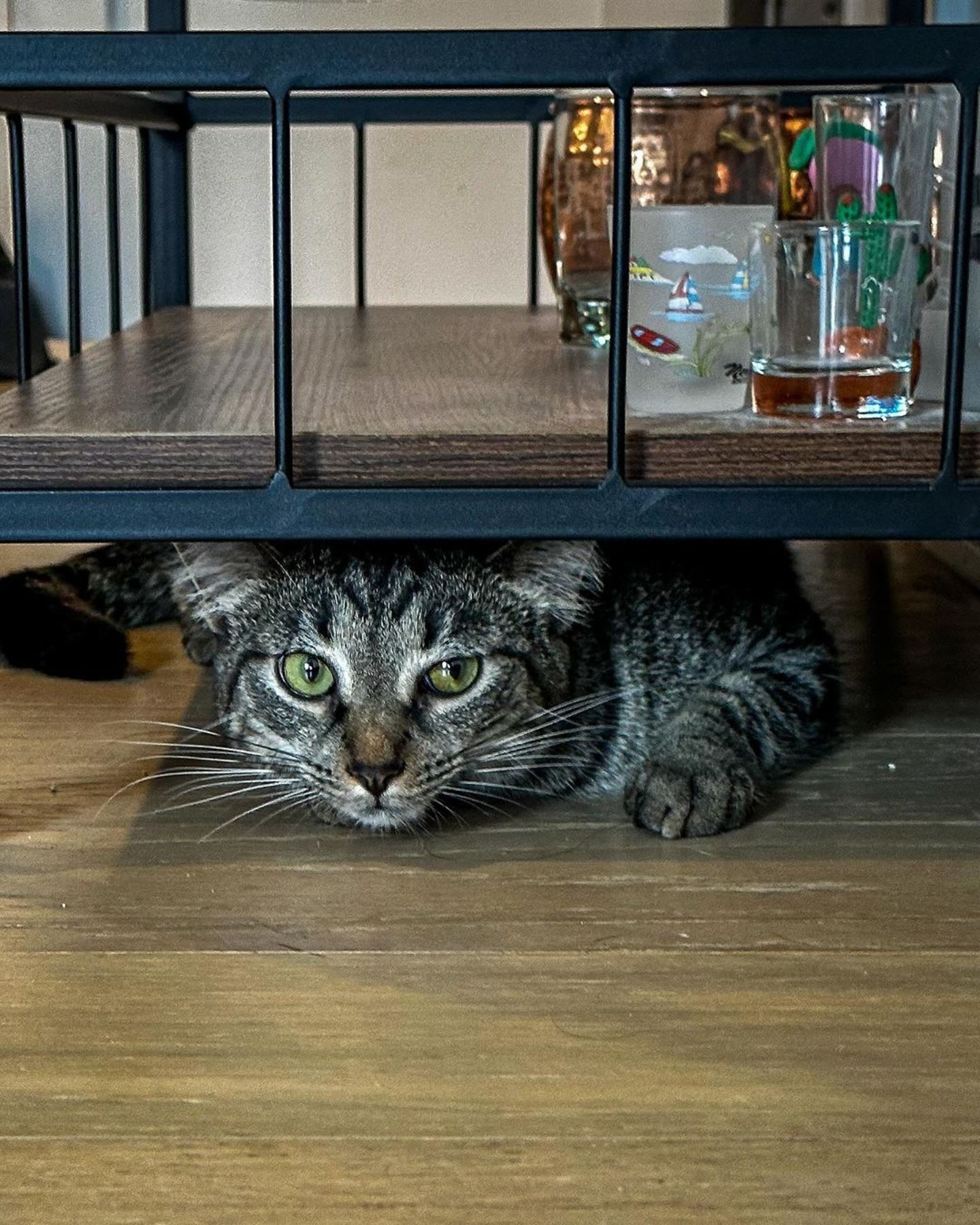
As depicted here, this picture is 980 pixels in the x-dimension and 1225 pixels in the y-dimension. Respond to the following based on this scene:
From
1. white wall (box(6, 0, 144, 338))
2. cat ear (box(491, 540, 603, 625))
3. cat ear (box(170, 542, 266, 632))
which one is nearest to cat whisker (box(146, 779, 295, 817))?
cat ear (box(170, 542, 266, 632))

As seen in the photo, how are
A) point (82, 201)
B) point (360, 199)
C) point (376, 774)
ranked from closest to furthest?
point (376, 774) < point (360, 199) < point (82, 201)

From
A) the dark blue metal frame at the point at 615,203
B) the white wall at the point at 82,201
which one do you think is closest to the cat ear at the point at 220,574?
the dark blue metal frame at the point at 615,203

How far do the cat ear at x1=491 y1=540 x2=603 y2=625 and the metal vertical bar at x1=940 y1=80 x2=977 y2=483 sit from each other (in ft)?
1.10

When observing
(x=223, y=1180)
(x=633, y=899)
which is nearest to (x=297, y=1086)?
(x=223, y=1180)

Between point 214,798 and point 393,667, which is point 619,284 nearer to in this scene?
point 393,667

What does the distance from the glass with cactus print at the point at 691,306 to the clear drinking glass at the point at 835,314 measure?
21 millimetres

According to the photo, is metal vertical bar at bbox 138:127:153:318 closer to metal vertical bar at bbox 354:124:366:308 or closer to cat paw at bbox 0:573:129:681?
metal vertical bar at bbox 354:124:366:308

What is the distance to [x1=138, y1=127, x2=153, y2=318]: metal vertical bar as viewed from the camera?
2.04 meters

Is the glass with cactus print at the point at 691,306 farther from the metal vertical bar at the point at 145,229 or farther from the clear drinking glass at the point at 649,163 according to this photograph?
the metal vertical bar at the point at 145,229

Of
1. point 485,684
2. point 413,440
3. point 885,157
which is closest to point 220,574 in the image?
point 485,684

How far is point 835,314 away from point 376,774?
0.44 metres

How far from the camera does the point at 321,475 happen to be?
1.01m

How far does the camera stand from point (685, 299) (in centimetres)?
111

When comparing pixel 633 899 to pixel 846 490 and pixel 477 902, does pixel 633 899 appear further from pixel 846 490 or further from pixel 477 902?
pixel 846 490
